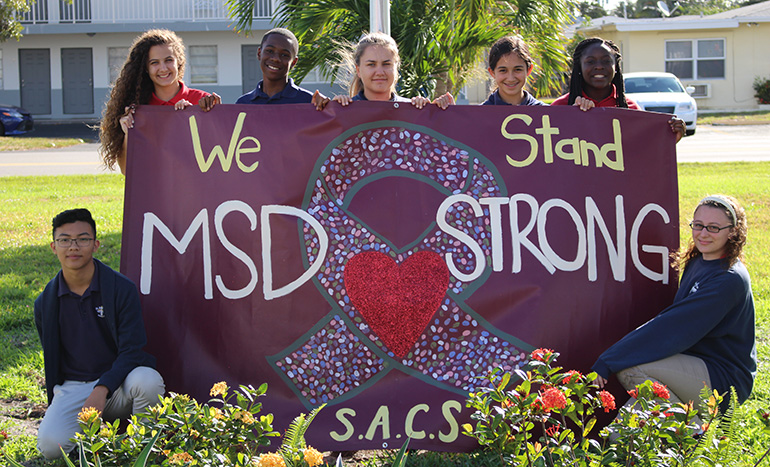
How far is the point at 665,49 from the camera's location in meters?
28.4

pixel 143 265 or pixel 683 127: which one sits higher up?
pixel 683 127

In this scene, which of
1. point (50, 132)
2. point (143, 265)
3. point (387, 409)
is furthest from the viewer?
point (50, 132)

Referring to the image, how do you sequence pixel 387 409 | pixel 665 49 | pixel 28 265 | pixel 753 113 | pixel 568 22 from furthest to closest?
pixel 665 49 → pixel 753 113 → pixel 568 22 → pixel 28 265 → pixel 387 409

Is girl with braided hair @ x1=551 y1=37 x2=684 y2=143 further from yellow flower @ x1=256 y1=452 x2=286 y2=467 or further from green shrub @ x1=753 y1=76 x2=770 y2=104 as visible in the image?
green shrub @ x1=753 y1=76 x2=770 y2=104

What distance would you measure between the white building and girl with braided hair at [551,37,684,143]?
2201cm

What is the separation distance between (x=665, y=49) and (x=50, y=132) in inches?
818

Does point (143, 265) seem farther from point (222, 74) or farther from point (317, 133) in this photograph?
point (222, 74)

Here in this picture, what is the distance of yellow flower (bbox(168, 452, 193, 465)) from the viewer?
232 cm

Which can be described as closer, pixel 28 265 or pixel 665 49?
pixel 28 265

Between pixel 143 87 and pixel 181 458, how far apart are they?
237 centimetres

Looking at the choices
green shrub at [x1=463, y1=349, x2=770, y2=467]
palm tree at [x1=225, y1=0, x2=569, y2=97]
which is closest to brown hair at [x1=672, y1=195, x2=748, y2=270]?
green shrub at [x1=463, y1=349, x2=770, y2=467]

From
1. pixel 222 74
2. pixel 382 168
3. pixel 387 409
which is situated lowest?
pixel 387 409

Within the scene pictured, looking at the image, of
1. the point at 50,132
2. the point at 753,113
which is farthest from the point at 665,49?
the point at 50,132

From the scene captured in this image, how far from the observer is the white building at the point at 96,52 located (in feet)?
84.0
